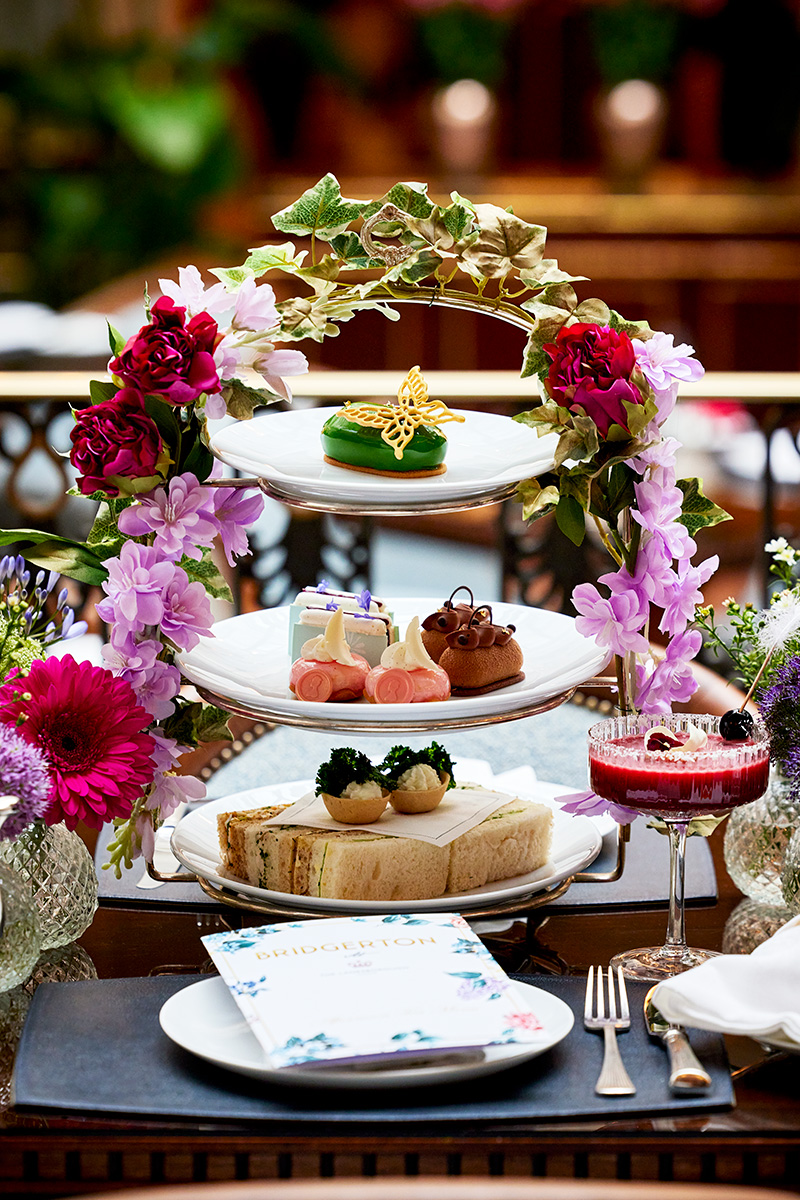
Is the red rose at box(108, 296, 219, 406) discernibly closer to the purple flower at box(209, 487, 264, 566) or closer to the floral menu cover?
the purple flower at box(209, 487, 264, 566)

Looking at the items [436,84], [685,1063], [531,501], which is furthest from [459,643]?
[436,84]

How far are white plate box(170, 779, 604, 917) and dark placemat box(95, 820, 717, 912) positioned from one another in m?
0.04

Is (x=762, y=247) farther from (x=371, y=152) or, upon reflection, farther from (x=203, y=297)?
(x=203, y=297)

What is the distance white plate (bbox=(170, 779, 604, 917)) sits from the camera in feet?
3.89

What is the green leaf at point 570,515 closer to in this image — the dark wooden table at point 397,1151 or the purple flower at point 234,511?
the purple flower at point 234,511

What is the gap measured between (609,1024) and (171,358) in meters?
0.59

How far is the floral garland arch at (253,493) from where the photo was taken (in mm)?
1185

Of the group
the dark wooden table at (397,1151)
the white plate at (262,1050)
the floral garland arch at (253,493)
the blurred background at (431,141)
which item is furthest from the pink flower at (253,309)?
the blurred background at (431,141)

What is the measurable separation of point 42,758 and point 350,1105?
35 cm

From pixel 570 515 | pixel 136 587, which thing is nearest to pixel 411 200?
pixel 570 515

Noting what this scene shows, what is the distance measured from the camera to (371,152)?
5938 mm

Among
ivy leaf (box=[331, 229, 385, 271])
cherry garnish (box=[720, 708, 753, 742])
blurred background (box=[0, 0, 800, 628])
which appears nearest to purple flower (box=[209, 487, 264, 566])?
ivy leaf (box=[331, 229, 385, 271])

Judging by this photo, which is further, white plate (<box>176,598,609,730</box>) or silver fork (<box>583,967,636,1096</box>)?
white plate (<box>176,598,609,730</box>)

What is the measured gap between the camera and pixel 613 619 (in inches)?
48.3
